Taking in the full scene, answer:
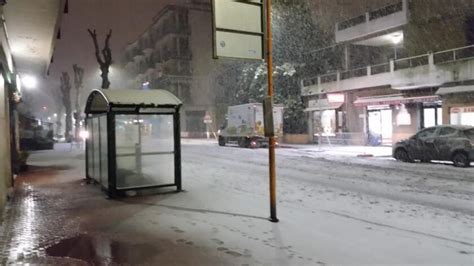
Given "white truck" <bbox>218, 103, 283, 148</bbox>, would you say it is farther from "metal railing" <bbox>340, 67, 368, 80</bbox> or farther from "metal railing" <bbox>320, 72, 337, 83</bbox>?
"metal railing" <bbox>340, 67, 368, 80</bbox>

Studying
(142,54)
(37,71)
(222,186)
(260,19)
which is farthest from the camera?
(142,54)

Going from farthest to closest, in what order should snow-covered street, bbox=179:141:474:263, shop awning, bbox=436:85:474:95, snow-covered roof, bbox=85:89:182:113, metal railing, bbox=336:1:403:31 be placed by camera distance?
1. metal railing, bbox=336:1:403:31
2. shop awning, bbox=436:85:474:95
3. snow-covered roof, bbox=85:89:182:113
4. snow-covered street, bbox=179:141:474:263

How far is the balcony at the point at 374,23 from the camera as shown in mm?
27797

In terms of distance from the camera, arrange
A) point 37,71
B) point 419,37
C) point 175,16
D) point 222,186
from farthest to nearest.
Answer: point 175,16 → point 419,37 → point 37,71 → point 222,186

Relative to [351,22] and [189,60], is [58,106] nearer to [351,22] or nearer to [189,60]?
[189,60]

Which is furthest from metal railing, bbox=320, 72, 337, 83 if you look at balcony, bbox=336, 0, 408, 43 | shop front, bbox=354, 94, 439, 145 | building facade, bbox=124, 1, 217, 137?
building facade, bbox=124, 1, 217, 137

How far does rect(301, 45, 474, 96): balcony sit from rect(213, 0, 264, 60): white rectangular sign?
61.8 ft

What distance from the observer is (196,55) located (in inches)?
2726

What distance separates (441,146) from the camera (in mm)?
17031

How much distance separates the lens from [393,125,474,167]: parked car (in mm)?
16094

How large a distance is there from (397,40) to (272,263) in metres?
29.0

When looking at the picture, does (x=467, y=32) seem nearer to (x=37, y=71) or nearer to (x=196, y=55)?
(x=37, y=71)

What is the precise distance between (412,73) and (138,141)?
791 inches

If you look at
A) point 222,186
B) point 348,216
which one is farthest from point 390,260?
point 222,186
